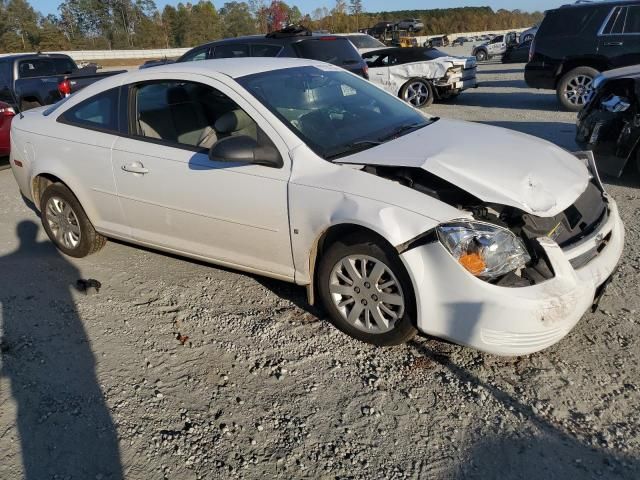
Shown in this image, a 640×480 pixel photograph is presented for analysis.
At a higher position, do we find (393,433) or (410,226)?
(410,226)

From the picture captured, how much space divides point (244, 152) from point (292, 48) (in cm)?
620

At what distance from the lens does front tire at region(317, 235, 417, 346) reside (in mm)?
3029

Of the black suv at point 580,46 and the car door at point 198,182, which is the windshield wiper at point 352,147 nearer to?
the car door at point 198,182

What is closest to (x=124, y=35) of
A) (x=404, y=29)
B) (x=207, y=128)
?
(x=404, y=29)

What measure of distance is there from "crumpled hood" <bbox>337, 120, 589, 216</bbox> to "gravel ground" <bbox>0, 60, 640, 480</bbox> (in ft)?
2.88

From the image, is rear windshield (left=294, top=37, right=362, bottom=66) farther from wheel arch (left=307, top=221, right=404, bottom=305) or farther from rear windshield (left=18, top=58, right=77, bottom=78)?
wheel arch (left=307, top=221, right=404, bottom=305)

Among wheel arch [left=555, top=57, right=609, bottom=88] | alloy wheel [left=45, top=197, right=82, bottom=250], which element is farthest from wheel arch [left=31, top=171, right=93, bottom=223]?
wheel arch [left=555, top=57, right=609, bottom=88]

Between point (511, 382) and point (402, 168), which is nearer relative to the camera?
point (511, 382)

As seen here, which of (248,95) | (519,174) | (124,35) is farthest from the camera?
(124,35)

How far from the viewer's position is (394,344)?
10.5 feet

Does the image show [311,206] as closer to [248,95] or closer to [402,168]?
[402,168]

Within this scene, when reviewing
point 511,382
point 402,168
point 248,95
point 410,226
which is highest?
point 248,95

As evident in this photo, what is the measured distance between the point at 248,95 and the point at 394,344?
1846 mm

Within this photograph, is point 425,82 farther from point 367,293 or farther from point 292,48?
point 367,293
